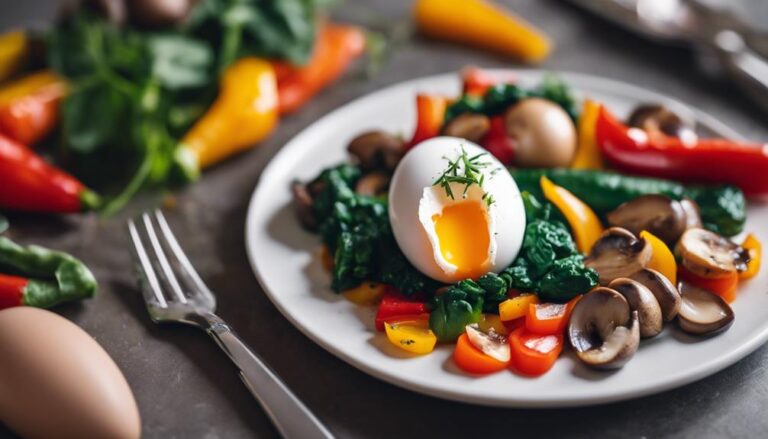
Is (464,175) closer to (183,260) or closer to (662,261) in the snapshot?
(662,261)

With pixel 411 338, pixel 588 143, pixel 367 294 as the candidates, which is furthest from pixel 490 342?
pixel 588 143

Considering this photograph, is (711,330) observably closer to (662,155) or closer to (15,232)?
(662,155)

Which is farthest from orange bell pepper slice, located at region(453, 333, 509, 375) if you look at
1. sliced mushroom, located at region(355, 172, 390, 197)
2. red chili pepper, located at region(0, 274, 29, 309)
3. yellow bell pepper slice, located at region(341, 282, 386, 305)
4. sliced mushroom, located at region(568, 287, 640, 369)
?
red chili pepper, located at region(0, 274, 29, 309)

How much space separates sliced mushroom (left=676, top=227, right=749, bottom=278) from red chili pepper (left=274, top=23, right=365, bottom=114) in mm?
1923

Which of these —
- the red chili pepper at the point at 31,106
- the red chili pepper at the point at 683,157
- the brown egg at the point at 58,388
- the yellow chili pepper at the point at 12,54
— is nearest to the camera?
the brown egg at the point at 58,388

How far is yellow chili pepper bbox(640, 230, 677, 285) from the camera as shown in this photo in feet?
7.84

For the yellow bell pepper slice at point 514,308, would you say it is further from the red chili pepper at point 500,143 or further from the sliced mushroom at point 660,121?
the sliced mushroom at point 660,121

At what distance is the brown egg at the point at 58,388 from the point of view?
2.01 metres

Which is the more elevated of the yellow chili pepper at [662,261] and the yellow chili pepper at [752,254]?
the yellow chili pepper at [662,261]

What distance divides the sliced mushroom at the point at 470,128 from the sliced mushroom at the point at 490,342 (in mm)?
781

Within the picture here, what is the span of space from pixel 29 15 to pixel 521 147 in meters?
3.02

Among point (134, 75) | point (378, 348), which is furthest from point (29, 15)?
point (378, 348)

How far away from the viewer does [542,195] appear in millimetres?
2717

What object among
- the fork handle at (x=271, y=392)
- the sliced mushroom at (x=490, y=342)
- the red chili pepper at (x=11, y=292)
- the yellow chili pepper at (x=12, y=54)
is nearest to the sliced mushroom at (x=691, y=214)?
the sliced mushroom at (x=490, y=342)
